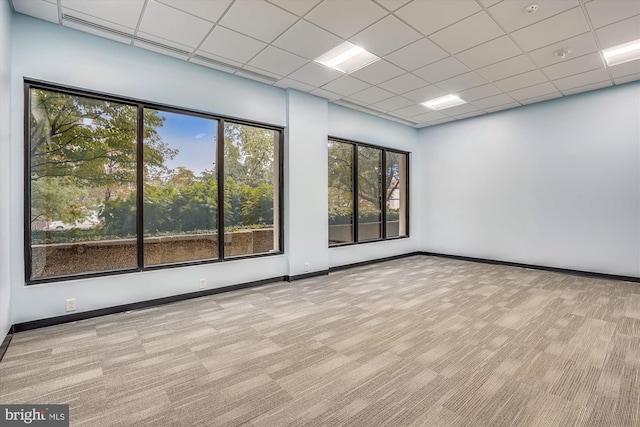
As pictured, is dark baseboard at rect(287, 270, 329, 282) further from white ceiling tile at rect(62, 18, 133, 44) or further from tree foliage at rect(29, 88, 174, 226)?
white ceiling tile at rect(62, 18, 133, 44)

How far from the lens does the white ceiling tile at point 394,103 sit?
560 centimetres

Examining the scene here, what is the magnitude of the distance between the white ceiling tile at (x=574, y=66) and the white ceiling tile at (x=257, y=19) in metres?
3.81

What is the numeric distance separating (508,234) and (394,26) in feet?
16.5

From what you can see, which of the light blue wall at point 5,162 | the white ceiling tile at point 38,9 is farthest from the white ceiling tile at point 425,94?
the light blue wall at point 5,162

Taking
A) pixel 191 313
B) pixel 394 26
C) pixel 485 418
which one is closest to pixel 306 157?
pixel 394 26

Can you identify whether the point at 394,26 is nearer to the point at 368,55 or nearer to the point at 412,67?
the point at 368,55

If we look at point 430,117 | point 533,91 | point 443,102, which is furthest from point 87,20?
point 533,91

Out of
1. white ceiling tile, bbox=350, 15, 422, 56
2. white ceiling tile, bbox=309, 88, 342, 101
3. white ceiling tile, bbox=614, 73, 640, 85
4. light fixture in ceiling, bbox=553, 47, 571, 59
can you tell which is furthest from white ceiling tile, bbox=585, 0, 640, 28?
white ceiling tile, bbox=309, 88, 342, 101

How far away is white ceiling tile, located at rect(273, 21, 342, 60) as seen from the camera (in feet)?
11.0

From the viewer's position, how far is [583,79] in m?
4.73

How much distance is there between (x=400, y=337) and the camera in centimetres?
295

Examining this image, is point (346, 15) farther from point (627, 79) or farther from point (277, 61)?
point (627, 79)

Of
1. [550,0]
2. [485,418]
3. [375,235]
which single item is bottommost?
[485,418]

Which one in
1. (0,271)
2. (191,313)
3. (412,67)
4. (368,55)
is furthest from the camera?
(412,67)
